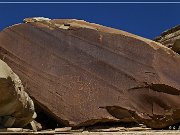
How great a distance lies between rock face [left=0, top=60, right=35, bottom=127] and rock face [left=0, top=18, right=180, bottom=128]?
226 centimetres

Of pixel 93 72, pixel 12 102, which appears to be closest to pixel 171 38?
pixel 93 72

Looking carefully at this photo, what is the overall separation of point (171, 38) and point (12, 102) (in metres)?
7.26

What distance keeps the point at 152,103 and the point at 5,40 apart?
13.4 feet

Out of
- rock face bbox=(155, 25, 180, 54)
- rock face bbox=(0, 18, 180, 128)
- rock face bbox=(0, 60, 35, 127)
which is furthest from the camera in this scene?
rock face bbox=(155, 25, 180, 54)

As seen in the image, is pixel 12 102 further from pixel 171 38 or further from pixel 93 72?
pixel 171 38

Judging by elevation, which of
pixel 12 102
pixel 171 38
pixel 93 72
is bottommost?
pixel 12 102

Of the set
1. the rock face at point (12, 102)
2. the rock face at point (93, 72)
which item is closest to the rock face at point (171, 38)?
the rock face at point (93, 72)

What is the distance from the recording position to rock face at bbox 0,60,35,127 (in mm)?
6320

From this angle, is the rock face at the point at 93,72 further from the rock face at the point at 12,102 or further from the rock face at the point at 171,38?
the rock face at the point at 12,102

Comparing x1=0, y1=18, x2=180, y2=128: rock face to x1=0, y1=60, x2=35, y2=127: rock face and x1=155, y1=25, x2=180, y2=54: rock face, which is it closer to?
x1=155, y1=25, x2=180, y2=54: rock face

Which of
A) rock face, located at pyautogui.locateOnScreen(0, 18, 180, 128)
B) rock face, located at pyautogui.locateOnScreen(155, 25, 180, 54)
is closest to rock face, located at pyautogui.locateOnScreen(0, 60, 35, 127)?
rock face, located at pyautogui.locateOnScreen(0, 18, 180, 128)

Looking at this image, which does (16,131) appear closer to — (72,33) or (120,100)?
(120,100)

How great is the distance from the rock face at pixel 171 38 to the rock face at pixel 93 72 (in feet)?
3.03

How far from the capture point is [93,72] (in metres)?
10.4
